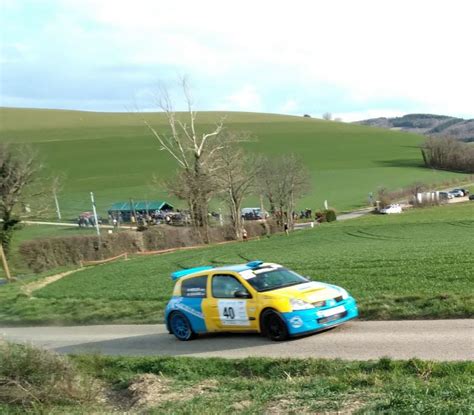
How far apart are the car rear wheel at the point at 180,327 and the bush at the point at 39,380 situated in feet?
14.6

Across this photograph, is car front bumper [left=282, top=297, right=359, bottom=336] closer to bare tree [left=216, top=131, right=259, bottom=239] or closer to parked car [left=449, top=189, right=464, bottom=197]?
bare tree [left=216, top=131, right=259, bottom=239]

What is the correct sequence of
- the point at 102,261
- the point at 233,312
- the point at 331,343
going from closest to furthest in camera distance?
the point at 331,343, the point at 233,312, the point at 102,261

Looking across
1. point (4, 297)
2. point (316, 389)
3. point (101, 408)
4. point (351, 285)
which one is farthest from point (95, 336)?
point (4, 297)

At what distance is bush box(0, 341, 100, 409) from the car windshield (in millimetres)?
4422

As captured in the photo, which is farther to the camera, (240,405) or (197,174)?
(197,174)

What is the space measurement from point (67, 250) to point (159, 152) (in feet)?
220

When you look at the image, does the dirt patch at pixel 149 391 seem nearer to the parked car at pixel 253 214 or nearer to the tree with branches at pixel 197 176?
the tree with branches at pixel 197 176

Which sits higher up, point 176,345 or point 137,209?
point 137,209

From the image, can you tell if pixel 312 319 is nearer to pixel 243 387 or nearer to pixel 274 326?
pixel 274 326

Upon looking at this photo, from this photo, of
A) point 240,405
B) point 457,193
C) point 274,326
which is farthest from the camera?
point 457,193

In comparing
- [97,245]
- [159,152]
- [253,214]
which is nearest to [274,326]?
[97,245]

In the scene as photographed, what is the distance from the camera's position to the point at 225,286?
1301 centimetres

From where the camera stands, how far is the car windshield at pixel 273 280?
12555 mm

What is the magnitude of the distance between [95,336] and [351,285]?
7246mm
